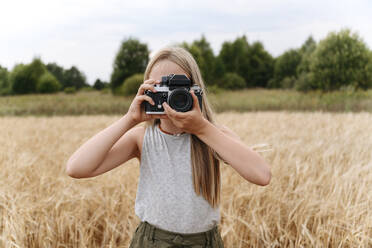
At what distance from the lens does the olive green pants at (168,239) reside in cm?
92

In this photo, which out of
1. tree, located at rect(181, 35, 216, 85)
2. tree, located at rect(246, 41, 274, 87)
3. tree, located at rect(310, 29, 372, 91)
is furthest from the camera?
tree, located at rect(246, 41, 274, 87)

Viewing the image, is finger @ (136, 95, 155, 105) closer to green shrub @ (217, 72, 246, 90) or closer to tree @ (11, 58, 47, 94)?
tree @ (11, 58, 47, 94)

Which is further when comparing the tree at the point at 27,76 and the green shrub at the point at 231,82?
the green shrub at the point at 231,82

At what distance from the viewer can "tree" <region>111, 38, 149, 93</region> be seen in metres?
15.4

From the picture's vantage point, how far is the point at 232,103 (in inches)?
521

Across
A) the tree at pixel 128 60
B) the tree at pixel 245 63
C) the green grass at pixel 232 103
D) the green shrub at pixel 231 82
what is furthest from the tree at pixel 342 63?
the tree at pixel 128 60

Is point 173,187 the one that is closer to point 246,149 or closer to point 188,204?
point 188,204

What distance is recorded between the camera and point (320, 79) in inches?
597

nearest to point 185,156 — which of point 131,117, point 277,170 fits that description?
point 131,117

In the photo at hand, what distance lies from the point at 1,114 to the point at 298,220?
7.12 m

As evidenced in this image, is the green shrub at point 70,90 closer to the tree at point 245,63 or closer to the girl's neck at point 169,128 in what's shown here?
the girl's neck at point 169,128

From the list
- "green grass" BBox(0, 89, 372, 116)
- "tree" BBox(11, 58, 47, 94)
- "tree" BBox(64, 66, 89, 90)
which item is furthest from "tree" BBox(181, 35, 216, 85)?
"tree" BBox(11, 58, 47, 94)

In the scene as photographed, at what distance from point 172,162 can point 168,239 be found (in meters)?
0.25

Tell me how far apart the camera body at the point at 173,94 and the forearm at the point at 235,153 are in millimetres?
95
